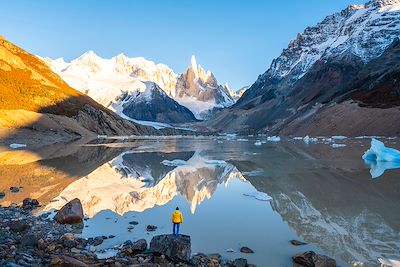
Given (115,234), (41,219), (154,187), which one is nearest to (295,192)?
(154,187)

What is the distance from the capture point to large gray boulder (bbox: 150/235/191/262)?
988 centimetres

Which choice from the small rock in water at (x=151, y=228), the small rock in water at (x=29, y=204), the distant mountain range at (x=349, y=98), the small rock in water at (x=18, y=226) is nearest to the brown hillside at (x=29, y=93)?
the distant mountain range at (x=349, y=98)

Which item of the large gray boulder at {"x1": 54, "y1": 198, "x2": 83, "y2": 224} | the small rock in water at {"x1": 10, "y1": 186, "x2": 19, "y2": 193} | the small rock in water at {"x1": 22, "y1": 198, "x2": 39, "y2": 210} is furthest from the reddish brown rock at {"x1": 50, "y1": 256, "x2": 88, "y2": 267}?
the small rock in water at {"x1": 10, "y1": 186, "x2": 19, "y2": 193}

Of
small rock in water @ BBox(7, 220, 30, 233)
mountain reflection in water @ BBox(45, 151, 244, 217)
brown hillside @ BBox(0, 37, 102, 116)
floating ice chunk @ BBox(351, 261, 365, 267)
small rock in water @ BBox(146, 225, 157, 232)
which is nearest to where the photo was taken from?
floating ice chunk @ BBox(351, 261, 365, 267)

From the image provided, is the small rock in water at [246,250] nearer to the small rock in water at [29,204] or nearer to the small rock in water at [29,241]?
the small rock in water at [29,241]

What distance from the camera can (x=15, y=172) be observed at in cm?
2794

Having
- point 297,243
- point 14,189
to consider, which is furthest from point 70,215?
point 14,189

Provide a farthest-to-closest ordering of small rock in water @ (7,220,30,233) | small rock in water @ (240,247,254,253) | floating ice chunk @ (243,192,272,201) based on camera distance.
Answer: floating ice chunk @ (243,192,272,201) → small rock in water @ (7,220,30,233) → small rock in water @ (240,247,254,253)

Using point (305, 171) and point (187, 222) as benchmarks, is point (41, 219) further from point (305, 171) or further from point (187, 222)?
point (305, 171)

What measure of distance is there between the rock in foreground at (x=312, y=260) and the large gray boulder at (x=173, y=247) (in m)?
2.89

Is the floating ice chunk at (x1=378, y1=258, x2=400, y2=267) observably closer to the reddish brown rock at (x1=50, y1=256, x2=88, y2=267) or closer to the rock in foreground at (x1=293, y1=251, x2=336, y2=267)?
the rock in foreground at (x1=293, y1=251, x2=336, y2=267)

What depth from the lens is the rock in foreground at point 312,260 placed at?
9844 millimetres

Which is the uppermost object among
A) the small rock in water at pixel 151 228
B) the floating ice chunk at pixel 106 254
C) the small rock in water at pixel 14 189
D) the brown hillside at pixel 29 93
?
the brown hillside at pixel 29 93

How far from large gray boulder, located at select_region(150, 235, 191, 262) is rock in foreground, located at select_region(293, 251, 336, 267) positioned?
2.89 metres
